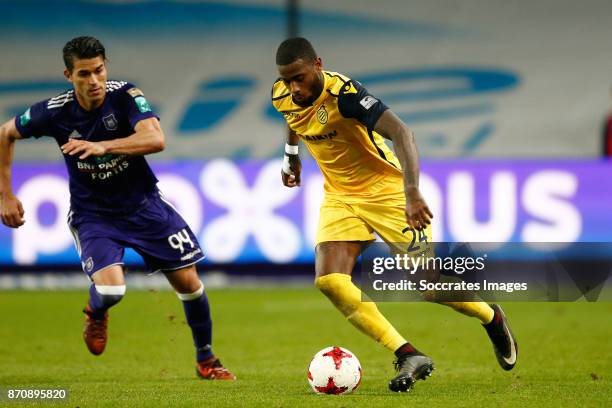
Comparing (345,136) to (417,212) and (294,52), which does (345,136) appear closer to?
(294,52)

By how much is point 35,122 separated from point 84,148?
94 centimetres

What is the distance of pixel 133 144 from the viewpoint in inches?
281

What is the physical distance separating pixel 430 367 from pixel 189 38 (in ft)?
44.1

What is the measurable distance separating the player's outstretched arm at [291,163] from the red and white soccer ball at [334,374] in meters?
1.50

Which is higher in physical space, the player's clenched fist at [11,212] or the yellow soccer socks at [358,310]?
the player's clenched fist at [11,212]

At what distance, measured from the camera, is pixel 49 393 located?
6.99m

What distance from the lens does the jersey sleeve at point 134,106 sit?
7391 mm

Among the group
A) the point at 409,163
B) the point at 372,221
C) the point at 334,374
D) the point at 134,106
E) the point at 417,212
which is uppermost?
the point at 134,106

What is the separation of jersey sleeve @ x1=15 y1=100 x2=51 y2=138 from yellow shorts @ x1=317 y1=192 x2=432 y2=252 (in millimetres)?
1886

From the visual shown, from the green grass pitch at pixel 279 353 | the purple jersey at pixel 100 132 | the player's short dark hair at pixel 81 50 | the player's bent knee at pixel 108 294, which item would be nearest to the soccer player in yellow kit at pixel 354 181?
the green grass pitch at pixel 279 353

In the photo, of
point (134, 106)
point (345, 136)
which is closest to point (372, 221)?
point (345, 136)

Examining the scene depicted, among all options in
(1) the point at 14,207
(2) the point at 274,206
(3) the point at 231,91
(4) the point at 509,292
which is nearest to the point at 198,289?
(1) the point at 14,207

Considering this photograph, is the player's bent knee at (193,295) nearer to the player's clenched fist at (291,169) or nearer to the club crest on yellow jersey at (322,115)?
the player's clenched fist at (291,169)

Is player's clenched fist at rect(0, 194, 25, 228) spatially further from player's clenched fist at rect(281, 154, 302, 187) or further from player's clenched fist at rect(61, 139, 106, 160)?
player's clenched fist at rect(281, 154, 302, 187)
